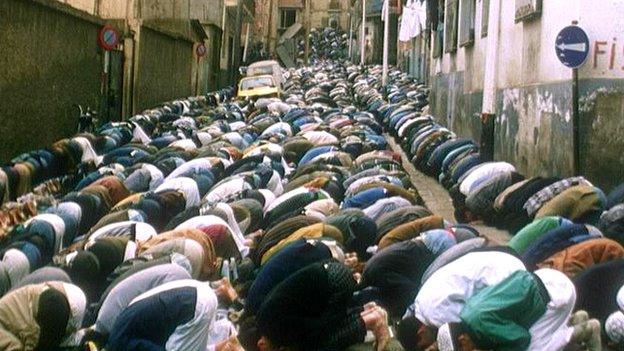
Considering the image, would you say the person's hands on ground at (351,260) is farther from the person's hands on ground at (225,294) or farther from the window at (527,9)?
the window at (527,9)

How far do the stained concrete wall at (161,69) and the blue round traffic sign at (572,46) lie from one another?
15.7 meters

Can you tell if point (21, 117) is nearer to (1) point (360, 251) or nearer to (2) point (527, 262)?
(1) point (360, 251)

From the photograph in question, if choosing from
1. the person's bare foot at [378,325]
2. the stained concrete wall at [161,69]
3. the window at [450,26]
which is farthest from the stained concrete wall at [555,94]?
the stained concrete wall at [161,69]

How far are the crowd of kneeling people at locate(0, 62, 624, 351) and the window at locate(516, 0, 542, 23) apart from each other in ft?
7.75

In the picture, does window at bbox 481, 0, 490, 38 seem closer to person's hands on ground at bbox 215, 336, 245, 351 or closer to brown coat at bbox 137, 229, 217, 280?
brown coat at bbox 137, 229, 217, 280

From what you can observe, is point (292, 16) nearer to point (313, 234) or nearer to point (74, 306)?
point (313, 234)

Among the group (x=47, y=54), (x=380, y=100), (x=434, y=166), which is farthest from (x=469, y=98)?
(x=380, y=100)

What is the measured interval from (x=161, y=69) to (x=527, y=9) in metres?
16.2

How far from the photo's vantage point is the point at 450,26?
26672mm

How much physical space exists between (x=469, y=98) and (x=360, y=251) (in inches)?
479

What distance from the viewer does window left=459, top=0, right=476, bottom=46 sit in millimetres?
22203

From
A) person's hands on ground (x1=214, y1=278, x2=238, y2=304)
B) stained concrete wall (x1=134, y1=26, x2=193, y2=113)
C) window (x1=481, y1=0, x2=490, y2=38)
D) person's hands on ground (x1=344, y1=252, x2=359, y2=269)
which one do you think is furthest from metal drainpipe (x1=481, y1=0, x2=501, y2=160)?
stained concrete wall (x1=134, y1=26, x2=193, y2=113)

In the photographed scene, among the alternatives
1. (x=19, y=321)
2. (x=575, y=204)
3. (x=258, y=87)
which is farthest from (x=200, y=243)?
(x=258, y=87)

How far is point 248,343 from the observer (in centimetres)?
821
